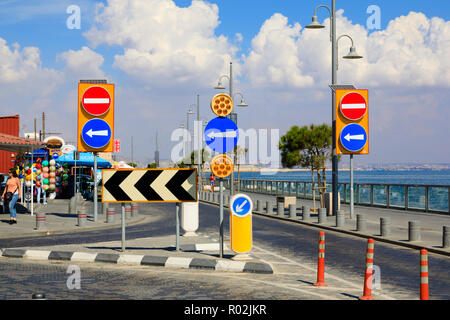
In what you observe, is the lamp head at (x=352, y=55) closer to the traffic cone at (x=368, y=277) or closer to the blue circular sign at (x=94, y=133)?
the blue circular sign at (x=94, y=133)

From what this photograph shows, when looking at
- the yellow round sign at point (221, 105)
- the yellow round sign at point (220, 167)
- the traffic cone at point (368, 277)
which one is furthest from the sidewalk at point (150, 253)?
the yellow round sign at point (221, 105)

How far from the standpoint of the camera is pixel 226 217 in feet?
88.3

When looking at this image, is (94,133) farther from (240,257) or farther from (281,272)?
(281,272)

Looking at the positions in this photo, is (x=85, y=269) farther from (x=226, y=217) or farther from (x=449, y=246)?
(x=226, y=217)

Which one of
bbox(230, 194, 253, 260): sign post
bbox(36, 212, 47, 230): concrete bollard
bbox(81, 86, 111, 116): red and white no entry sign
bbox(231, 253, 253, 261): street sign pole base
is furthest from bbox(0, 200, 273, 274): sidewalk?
bbox(81, 86, 111, 116): red and white no entry sign

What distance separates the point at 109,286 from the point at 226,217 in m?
17.0

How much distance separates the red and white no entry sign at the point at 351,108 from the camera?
2509cm

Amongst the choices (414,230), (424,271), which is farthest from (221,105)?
(414,230)

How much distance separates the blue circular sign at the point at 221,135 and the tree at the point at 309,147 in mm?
18705

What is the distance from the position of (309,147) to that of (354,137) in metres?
6.93

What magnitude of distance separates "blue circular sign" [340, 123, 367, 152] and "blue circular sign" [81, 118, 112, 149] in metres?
9.52

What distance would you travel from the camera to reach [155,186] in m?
13.6
